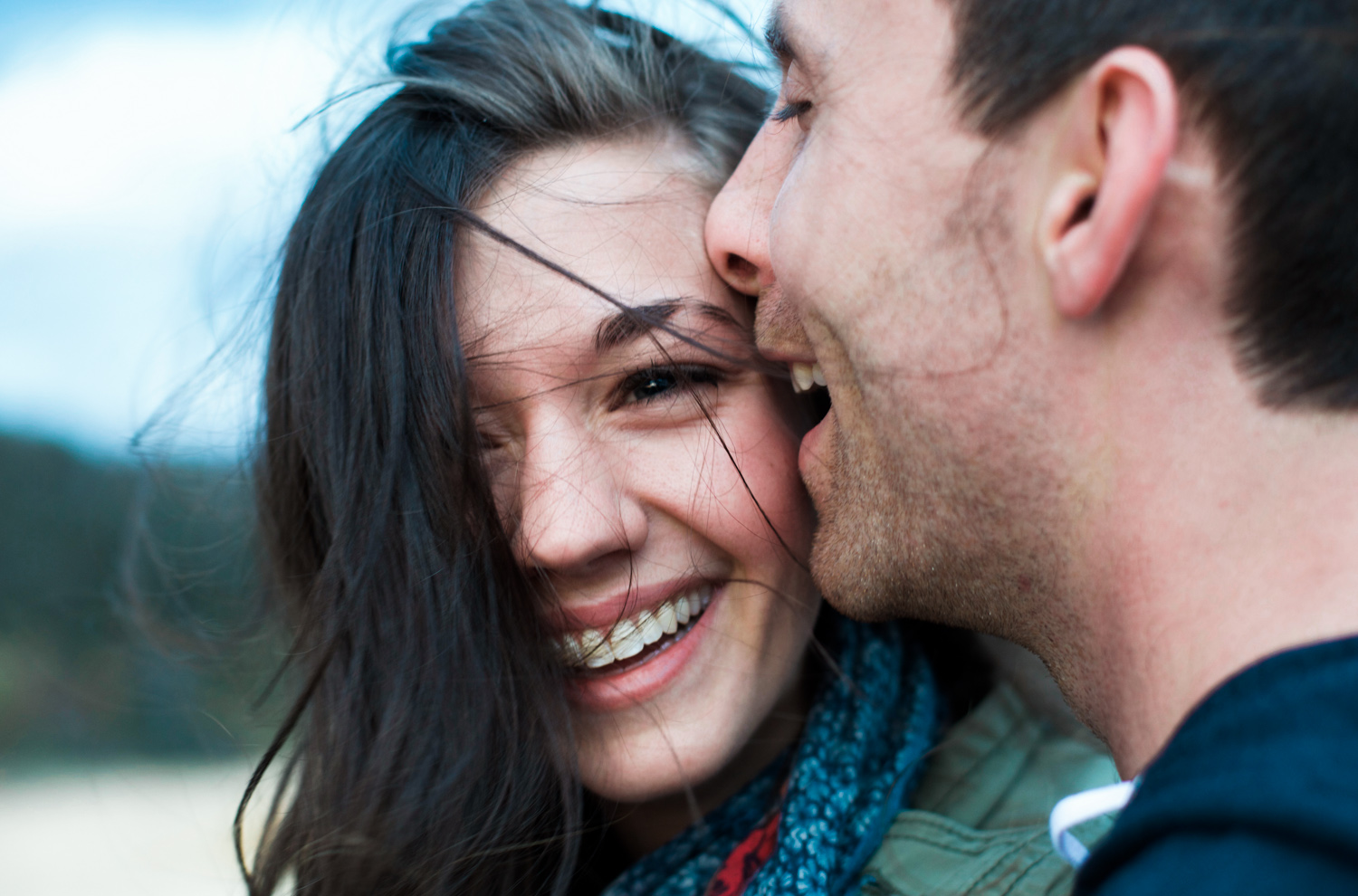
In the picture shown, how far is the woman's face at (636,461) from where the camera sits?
5.23 ft

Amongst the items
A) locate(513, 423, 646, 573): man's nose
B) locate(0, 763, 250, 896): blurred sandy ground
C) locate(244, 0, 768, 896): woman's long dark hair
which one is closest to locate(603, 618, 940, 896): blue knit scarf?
locate(244, 0, 768, 896): woman's long dark hair

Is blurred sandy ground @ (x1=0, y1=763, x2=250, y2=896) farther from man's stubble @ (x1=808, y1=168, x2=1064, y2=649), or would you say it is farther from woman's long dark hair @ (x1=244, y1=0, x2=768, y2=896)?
man's stubble @ (x1=808, y1=168, x2=1064, y2=649)

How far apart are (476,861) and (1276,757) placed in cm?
133

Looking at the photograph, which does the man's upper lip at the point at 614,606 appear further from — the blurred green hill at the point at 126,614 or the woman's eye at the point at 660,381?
the blurred green hill at the point at 126,614

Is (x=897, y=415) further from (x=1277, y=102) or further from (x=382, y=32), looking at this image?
(x=382, y=32)

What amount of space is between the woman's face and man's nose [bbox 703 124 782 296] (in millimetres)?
45

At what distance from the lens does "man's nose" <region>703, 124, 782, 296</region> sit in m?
1.59

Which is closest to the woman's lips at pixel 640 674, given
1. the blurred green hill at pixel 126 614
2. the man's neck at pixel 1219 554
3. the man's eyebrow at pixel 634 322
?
the man's eyebrow at pixel 634 322

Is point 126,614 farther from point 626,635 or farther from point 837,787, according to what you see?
point 837,787

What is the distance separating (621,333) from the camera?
160 centimetres

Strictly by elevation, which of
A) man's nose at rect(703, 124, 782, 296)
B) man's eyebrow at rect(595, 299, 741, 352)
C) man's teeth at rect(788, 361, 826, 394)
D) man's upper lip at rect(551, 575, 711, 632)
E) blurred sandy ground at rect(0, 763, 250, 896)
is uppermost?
man's nose at rect(703, 124, 782, 296)

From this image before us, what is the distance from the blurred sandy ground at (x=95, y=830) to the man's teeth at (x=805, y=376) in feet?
8.70

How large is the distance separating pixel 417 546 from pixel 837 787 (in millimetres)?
862

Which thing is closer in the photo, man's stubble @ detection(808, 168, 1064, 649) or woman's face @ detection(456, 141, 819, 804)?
man's stubble @ detection(808, 168, 1064, 649)
